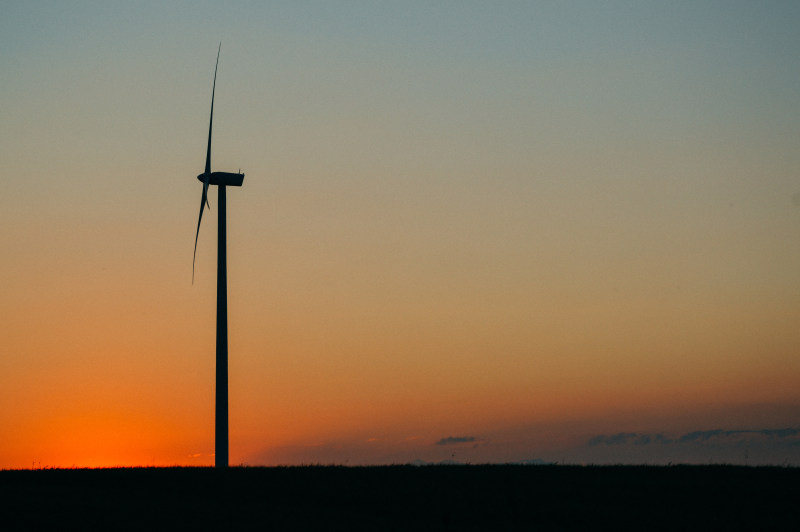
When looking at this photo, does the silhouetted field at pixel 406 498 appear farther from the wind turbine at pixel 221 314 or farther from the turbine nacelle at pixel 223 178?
the turbine nacelle at pixel 223 178

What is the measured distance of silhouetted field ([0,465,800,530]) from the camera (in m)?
40.5

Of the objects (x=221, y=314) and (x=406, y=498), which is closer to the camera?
(x=406, y=498)

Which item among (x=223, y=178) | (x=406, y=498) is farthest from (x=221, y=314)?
(x=406, y=498)

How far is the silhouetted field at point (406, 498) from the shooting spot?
133 ft

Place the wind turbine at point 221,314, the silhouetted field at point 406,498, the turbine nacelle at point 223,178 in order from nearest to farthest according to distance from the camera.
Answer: the silhouetted field at point 406,498
the wind turbine at point 221,314
the turbine nacelle at point 223,178

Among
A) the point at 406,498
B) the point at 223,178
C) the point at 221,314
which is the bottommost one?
the point at 406,498

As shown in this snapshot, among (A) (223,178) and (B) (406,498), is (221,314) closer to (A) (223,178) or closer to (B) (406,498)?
(A) (223,178)

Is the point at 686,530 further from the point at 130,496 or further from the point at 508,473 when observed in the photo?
the point at 130,496

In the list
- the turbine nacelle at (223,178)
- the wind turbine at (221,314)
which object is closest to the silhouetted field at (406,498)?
the wind turbine at (221,314)

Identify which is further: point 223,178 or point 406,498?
point 223,178

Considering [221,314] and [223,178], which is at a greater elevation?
[223,178]

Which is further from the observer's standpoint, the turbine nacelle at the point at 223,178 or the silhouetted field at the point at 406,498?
the turbine nacelle at the point at 223,178

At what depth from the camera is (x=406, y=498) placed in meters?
46.3

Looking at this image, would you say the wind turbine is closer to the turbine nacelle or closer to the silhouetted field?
the turbine nacelle
